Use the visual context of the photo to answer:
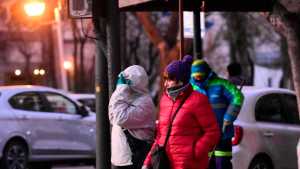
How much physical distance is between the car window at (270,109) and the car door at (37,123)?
482 cm

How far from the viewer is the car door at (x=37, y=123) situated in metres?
15.0

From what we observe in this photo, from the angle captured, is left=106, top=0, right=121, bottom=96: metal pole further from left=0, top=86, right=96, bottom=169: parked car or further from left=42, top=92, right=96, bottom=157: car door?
left=42, top=92, right=96, bottom=157: car door

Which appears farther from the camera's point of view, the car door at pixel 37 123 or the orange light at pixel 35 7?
the orange light at pixel 35 7

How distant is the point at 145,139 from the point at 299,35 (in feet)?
9.55

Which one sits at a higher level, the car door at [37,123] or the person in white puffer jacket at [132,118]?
the person in white puffer jacket at [132,118]

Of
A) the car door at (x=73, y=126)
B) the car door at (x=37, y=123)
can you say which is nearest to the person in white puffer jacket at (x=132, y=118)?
the car door at (x=37, y=123)

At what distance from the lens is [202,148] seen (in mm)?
7055

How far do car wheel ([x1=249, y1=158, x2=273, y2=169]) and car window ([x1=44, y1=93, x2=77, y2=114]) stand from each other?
17.3 feet

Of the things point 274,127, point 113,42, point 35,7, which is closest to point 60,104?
point 274,127

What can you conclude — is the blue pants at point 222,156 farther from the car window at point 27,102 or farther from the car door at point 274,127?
the car window at point 27,102

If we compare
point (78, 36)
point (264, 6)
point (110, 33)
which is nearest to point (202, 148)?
point (110, 33)

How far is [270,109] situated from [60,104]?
16.6 feet

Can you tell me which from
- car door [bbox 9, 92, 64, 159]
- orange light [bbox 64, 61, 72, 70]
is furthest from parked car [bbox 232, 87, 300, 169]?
orange light [bbox 64, 61, 72, 70]

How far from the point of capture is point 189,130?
7.13m
